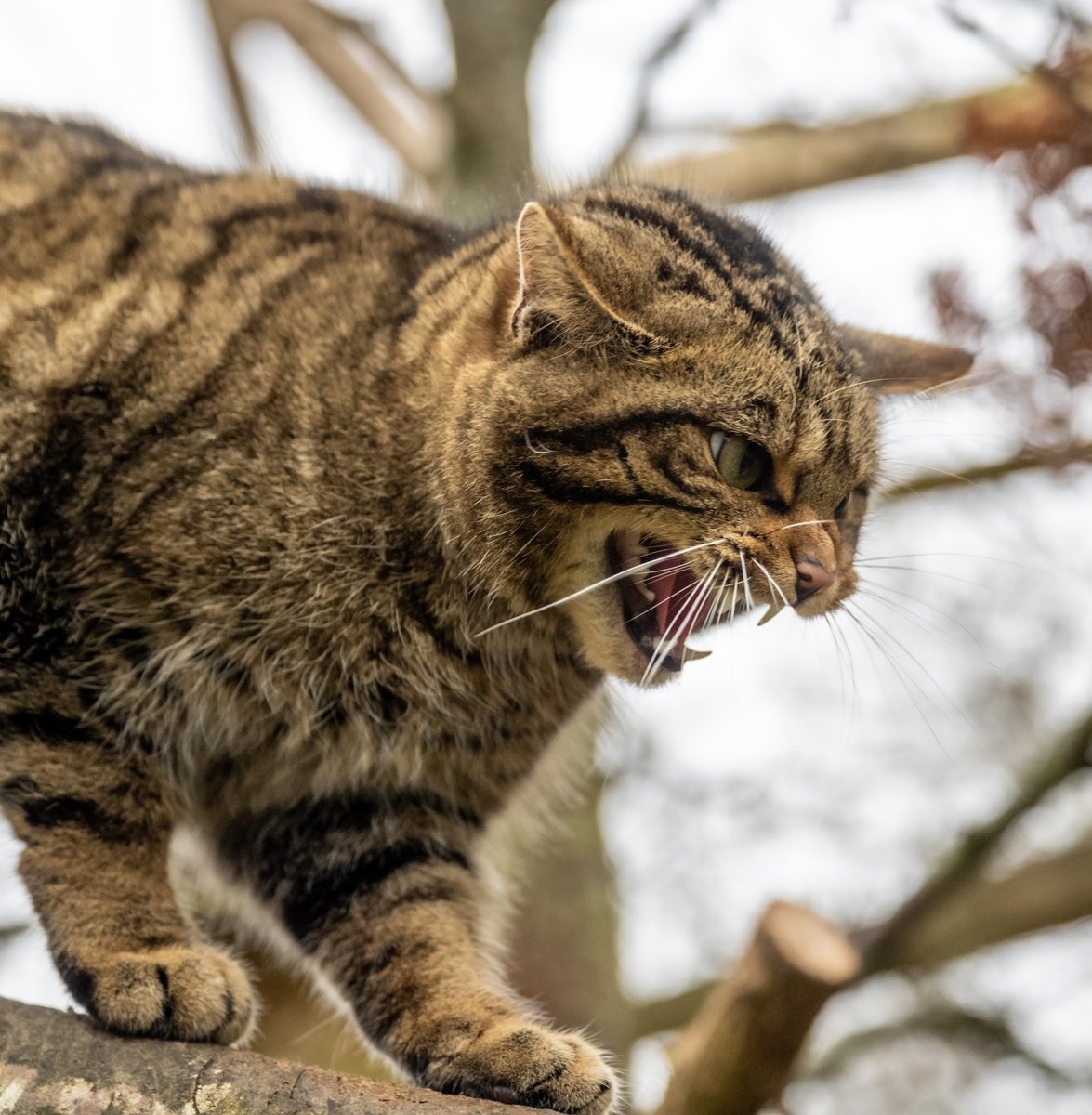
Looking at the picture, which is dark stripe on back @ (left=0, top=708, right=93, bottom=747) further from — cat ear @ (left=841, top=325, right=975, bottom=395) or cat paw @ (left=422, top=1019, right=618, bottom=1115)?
cat ear @ (left=841, top=325, right=975, bottom=395)

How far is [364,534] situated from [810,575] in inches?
31.3

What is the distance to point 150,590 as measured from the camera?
2.17 metres

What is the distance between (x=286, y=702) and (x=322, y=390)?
0.57 meters

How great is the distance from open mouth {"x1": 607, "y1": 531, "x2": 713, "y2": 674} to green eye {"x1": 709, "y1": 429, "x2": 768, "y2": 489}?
0.15m

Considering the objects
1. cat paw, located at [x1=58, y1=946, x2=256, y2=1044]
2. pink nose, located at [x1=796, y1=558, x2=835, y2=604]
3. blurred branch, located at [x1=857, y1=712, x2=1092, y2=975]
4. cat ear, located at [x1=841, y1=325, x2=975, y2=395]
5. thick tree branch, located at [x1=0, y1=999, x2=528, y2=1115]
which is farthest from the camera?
blurred branch, located at [x1=857, y1=712, x2=1092, y2=975]

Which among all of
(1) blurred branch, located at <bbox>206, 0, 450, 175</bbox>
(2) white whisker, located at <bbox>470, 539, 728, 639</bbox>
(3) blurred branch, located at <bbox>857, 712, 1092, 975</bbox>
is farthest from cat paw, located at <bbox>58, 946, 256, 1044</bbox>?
(1) blurred branch, located at <bbox>206, 0, 450, 175</bbox>

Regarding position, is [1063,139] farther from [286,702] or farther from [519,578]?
[286,702]

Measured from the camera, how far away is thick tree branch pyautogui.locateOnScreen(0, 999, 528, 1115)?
1732 millimetres

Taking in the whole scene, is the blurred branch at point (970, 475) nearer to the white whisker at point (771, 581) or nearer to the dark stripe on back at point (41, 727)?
the white whisker at point (771, 581)

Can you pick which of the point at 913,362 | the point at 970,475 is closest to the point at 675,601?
the point at 913,362

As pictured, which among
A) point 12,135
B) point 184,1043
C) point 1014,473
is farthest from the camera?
point 1014,473

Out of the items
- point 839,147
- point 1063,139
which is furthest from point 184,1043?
point 839,147

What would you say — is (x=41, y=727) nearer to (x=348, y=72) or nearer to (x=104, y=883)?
(x=104, y=883)

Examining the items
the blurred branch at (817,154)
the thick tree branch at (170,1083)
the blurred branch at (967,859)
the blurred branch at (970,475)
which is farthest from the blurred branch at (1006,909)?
the blurred branch at (817,154)
